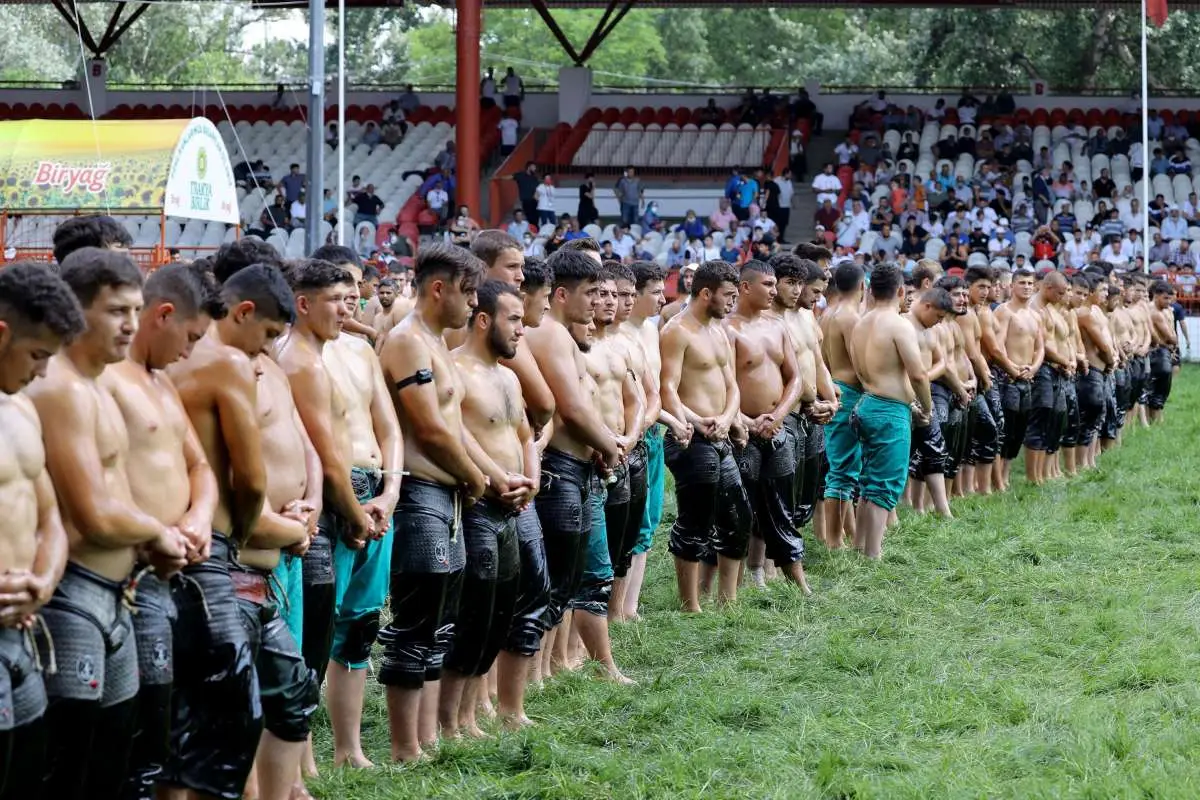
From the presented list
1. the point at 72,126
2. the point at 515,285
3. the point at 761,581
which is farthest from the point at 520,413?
the point at 72,126

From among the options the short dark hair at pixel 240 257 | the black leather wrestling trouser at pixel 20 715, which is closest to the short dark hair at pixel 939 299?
the short dark hair at pixel 240 257

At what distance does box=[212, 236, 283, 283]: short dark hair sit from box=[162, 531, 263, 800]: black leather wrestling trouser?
4.02 feet

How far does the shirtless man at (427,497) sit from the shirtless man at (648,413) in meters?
2.22

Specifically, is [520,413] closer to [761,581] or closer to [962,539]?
[761,581]

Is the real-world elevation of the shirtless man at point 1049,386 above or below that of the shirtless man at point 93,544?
below

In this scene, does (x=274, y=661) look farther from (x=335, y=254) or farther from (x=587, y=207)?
(x=587, y=207)

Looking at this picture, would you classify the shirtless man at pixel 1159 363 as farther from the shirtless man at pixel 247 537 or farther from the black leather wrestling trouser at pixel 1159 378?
the shirtless man at pixel 247 537

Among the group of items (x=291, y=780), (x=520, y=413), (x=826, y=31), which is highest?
(x=826, y=31)

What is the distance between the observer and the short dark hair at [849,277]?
1152cm

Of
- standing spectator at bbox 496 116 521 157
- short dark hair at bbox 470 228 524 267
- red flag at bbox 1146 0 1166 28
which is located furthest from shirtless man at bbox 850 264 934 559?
standing spectator at bbox 496 116 521 157

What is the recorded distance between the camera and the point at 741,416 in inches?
376

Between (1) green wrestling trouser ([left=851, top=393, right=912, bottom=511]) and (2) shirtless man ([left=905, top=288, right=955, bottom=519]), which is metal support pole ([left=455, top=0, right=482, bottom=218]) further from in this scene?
(1) green wrestling trouser ([left=851, top=393, right=912, bottom=511])

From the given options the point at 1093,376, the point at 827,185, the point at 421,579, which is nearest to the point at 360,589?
the point at 421,579

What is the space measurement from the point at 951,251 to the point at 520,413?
2019 cm
